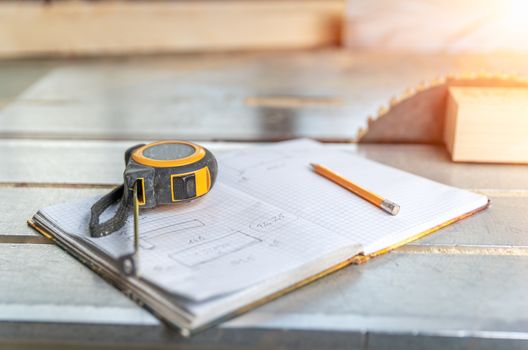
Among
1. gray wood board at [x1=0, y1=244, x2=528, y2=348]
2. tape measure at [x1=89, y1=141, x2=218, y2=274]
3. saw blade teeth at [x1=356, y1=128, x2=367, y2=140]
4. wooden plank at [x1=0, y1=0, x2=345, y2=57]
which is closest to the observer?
gray wood board at [x1=0, y1=244, x2=528, y2=348]

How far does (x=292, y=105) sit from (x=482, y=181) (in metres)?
0.63

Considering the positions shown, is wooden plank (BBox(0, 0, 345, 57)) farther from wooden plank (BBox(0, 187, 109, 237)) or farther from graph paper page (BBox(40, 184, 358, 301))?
graph paper page (BBox(40, 184, 358, 301))

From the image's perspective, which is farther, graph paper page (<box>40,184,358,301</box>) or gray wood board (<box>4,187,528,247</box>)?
gray wood board (<box>4,187,528,247</box>)

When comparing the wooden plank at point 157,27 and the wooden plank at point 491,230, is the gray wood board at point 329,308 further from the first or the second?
the wooden plank at point 157,27

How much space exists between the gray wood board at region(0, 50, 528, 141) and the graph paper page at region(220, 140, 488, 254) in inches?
9.6

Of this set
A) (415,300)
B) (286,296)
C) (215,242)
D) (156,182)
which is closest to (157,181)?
(156,182)

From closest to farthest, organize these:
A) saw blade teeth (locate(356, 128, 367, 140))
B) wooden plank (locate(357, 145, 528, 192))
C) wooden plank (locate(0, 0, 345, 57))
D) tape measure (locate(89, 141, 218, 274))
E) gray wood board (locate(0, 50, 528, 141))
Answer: tape measure (locate(89, 141, 218, 274))
wooden plank (locate(357, 145, 528, 192))
saw blade teeth (locate(356, 128, 367, 140))
gray wood board (locate(0, 50, 528, 141))
wooden plank (locate(0, 0, 345, 57))

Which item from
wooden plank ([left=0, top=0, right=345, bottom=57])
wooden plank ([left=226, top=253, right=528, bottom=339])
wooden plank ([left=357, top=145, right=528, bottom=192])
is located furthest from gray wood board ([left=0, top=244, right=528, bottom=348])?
wooden plank ([left=0, top=0, right=345, bottom=57])

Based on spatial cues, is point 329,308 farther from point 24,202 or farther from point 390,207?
point 24,202

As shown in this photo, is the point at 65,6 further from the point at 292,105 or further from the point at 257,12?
the point at 292,105

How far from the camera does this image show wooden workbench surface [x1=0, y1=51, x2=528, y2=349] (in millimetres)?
536

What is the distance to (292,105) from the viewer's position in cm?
145

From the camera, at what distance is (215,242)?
0.65 metres

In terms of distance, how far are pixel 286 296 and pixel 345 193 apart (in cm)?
26
